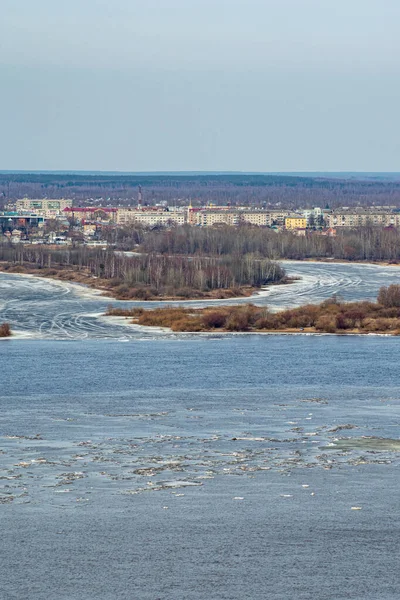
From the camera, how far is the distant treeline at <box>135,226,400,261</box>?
65125 millimetres

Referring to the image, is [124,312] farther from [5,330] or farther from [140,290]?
[140,290]

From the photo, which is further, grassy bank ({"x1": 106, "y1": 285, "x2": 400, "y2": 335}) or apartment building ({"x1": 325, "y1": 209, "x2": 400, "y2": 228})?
apartment building ({"x1": 325, "y1": 209, "x2": 400, "y2": 228})

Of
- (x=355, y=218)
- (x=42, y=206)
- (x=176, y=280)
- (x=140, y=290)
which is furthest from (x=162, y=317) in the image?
(x=42, y=206)

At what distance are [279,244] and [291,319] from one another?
34979 mm

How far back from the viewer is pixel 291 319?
3328 cm

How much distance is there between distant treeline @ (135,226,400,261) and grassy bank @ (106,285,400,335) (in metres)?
28.6

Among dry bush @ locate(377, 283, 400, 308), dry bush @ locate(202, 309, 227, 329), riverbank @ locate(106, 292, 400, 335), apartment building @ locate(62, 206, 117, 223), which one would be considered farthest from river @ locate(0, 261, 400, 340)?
apartment building @ locate(62, 206, 117, 223)

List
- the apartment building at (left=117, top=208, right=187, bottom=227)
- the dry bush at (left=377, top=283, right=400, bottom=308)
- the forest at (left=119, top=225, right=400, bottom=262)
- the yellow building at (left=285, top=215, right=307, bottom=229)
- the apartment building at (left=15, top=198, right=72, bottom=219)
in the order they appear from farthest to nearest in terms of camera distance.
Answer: the apartment building at (left=15, top=198, right=72, bottom=219), the apartment building at (left=117, top=208, right=187, bottom=227), the yellow building at (left=285, top=215, right=307, bottom=229), the forest at (left=119, top=225, right=400, bottom=262), the dry bush at (left=377, top=283, right=400, bottom=308)

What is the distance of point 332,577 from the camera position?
10.7m

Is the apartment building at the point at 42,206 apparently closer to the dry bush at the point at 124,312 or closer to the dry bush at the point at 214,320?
the dry bush at the point at 124,312

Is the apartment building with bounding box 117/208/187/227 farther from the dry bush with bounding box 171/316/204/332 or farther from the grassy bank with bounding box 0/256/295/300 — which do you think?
the dry bush with bounding box 171/316/204/332

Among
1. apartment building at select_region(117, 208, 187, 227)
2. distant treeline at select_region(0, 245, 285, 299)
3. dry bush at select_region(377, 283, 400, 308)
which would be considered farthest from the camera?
apartment building at select_region(117, 208, 187, 227)

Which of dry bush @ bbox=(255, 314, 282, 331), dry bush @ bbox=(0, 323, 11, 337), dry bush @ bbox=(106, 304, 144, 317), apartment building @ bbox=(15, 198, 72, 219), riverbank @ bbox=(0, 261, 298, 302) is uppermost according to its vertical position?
dry bush @ bbox=(255, 314, 282, 331)

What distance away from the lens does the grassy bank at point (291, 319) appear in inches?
1282
